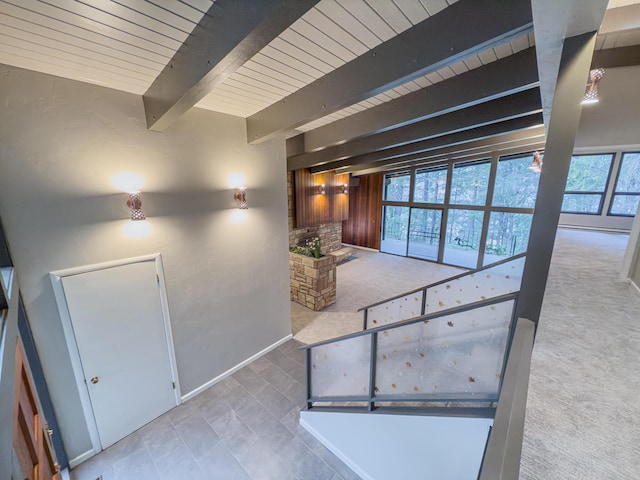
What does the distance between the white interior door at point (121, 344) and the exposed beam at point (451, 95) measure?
9.76 feet

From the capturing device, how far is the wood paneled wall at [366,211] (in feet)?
32.0

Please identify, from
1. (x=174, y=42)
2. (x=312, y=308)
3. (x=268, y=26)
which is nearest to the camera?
(x=268, y=26)

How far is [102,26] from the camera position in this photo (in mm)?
1398

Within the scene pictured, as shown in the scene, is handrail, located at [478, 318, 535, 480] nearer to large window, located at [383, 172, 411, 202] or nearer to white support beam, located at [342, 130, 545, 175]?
white support beam, located at [342, 130, 545, 175]

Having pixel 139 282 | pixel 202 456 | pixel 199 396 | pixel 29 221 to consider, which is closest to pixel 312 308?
pixel 199 396

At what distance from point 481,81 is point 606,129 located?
3.14 metres

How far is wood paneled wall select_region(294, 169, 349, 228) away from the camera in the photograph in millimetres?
6846

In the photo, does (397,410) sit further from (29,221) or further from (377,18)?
(29,221)

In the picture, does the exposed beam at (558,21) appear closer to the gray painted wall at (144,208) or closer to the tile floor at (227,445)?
the gray painted wall at (144,208)

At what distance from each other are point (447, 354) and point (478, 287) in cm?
145

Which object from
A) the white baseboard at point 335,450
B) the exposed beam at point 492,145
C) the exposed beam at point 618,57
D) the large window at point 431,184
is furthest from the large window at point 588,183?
the white baseboard at point 335,450

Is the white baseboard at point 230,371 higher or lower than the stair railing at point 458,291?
lower

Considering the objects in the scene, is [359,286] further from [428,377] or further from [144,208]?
[144,208]

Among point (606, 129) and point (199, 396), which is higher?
point (606, 129)
